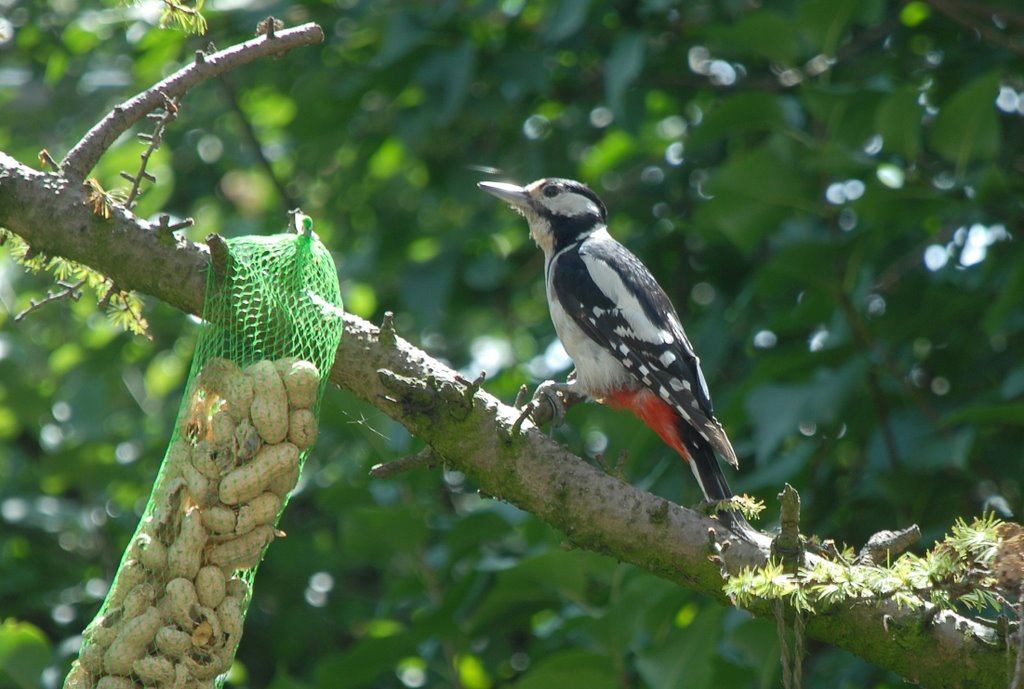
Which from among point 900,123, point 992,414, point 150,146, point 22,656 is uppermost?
point 150,146

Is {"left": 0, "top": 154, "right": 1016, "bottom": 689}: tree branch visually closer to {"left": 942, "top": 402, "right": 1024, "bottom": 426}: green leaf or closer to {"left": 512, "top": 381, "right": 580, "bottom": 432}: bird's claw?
{"left": 512, "top": 381, "right": 580, "bottom": 432}: bird's claw

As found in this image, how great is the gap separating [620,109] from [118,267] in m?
1.82

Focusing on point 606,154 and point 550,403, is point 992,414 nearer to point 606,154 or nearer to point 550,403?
point 550,403

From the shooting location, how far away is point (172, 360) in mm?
5430

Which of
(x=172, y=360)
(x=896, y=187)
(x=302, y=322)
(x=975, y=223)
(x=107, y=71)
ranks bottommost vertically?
(x=172, y=360)

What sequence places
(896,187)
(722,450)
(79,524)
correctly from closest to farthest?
1. (722,450)
2. (896,187)
3. (79,524)

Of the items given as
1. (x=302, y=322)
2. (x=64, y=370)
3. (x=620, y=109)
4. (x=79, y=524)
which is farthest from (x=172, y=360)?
(x=302, y=322)

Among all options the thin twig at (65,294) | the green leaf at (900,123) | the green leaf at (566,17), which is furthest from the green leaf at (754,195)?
the thin twig at (65,294)

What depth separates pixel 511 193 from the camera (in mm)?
4207

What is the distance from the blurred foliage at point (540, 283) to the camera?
332 cm

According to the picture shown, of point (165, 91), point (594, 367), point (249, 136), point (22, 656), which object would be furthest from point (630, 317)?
point (249, 136)

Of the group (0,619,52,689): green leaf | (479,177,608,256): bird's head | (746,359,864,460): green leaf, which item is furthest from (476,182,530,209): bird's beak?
(0,619,52,689): green leaf

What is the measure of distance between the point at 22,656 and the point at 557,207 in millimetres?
2234

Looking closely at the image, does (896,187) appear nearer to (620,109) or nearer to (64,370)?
(620,109)
